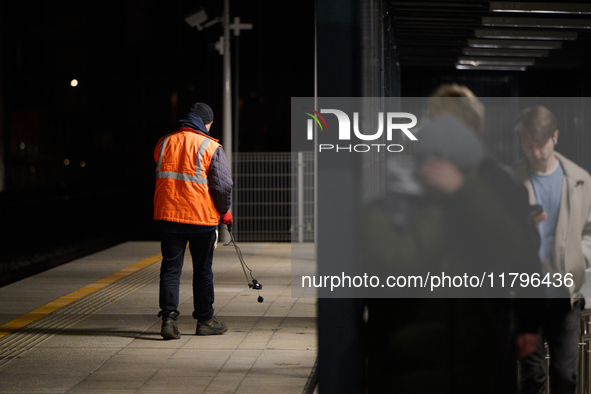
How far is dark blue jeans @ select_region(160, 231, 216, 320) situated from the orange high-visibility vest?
16 cm

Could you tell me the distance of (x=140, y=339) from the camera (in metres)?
6.43

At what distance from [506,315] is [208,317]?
3.71m

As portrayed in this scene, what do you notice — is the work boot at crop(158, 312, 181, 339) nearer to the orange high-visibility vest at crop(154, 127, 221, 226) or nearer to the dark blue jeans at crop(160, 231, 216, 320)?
the dark blue jeans at crop(160, 231, 216, 320)

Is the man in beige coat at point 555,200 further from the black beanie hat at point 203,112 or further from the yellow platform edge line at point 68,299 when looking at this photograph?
the yellow platform edge line at point 68,299

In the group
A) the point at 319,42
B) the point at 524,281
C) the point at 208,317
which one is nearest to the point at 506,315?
the point at 524,281

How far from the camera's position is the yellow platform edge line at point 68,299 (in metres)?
7.03

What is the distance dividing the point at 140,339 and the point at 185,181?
4.24ft

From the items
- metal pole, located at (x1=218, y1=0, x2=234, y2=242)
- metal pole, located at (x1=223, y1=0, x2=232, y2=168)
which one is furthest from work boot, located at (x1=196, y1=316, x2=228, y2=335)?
metal pole, located at (x1=223, y1=0, x2=232, y2=168)

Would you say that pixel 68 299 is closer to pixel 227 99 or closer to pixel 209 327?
pixel 209 327

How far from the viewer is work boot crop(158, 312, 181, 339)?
6.32 meters

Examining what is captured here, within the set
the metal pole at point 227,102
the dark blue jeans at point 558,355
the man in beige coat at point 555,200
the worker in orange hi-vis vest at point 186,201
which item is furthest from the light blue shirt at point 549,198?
the metal pole at point 227,102

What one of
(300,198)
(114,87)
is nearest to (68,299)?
(300,198)

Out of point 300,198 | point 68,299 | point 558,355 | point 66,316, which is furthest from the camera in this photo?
point 300,198

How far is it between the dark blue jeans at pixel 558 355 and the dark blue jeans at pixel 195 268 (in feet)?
9.56
